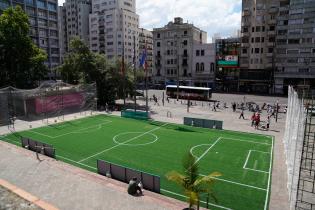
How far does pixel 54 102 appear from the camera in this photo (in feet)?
136

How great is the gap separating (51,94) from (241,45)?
194 ft

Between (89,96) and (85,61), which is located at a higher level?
(85,61)

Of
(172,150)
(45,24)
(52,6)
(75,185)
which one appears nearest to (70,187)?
(75,185)

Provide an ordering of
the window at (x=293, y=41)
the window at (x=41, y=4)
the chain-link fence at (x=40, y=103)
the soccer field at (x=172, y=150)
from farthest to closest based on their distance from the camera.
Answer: the window at (x=41, y=4) < the window at (x=293, y=41) < the chain-link fence at (x=40, y=103) < the soccer field at (x=172, y=150)

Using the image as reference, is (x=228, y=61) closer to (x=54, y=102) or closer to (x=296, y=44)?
(x=296, y=44)

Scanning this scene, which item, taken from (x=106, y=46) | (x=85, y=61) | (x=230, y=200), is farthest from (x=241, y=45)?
(x=230, y=200)

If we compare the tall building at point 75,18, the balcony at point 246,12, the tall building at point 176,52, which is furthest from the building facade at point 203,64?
the tall building at point 75,18

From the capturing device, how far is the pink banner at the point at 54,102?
40.4 metres

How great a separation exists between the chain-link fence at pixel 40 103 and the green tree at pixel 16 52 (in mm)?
8324

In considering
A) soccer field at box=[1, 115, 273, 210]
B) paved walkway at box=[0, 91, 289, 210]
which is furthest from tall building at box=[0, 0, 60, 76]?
paved walkway at box=[0, 91, 289, 210]

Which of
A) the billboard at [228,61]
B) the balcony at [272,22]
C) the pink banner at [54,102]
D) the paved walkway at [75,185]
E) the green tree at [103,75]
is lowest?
the paved walkway at [75,185]

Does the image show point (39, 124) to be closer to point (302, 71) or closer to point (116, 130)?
point (116, 130)

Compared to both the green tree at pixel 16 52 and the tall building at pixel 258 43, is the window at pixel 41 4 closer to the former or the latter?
the green tree at pixel 16 52

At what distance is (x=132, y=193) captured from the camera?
665 inches
